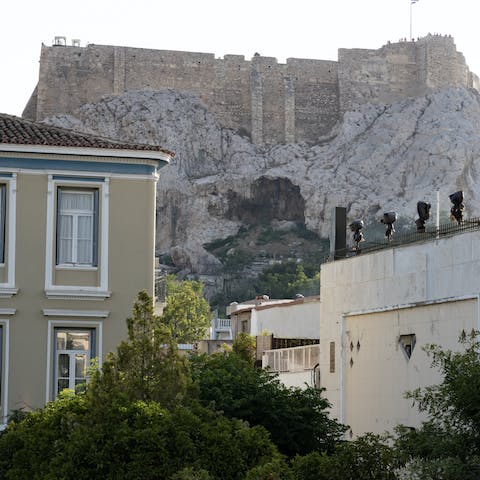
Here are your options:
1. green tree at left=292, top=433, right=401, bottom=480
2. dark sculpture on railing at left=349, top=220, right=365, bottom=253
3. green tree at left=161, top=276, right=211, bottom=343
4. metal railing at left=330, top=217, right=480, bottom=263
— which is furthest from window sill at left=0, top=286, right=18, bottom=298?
green tree at left=161, top=276, right=211, bottom=343

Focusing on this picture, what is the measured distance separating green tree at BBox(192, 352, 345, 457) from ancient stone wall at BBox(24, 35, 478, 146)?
84.4m

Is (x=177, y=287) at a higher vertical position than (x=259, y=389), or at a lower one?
higher

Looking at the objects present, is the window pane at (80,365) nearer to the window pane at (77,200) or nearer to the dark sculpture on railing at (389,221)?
the window pane at (77,200)

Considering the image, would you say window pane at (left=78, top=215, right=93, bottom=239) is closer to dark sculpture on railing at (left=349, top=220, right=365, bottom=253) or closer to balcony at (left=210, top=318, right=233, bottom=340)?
dark sculpture on railing at (left=349, top=220, right=365, bottom=253)

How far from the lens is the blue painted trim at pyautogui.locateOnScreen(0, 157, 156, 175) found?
2294 cm

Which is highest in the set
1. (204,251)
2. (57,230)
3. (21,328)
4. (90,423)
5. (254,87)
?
(254,87)

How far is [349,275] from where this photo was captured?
89.0 ft

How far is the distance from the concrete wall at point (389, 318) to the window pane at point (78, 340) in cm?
556

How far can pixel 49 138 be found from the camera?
23.3 m

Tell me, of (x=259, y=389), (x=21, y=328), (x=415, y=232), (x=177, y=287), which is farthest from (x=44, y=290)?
(x=177, y=287)

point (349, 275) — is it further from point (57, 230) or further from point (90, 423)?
point (90, 423)

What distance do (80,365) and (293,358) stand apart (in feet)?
34.8

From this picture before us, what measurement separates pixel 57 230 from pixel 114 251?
1010 millimetres

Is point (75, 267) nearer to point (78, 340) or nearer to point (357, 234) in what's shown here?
point (78, 340)
